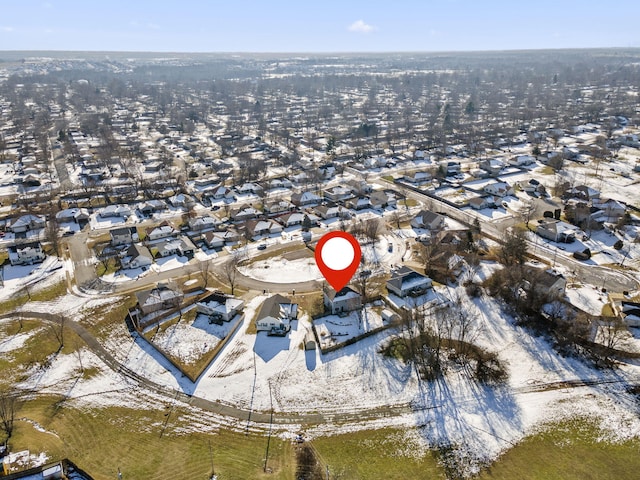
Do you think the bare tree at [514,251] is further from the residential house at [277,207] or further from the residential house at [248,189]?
the residential house at [248,189]

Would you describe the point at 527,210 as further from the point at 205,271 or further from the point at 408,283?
the point at 205,271

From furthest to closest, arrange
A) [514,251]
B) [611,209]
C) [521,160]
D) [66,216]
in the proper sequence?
[521,160]
[66,216]
[611,209]
[514,251]

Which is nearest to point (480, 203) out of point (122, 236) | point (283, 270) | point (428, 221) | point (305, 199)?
point (428, 221)

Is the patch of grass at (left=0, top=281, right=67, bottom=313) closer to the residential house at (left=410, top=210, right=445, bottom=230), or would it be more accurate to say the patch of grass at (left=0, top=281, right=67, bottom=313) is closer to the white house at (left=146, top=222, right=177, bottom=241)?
the white house at (left=146, top=222, right=177, bottom=241)

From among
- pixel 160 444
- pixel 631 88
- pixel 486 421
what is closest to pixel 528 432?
pixel 486 421

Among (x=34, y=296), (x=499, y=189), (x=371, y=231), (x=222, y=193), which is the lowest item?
(x=34, y=296)

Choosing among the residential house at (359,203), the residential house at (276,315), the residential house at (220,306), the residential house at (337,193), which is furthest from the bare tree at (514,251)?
the residential house at (220,306)

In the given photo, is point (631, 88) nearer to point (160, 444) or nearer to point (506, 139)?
point (506, 139)
